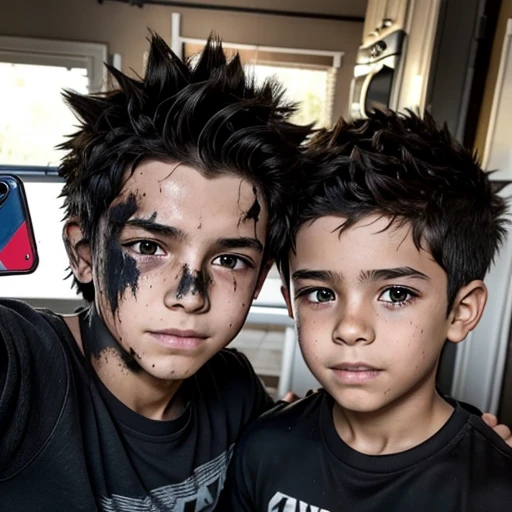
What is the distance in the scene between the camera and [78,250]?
759 mm

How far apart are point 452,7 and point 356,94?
52 centimetres

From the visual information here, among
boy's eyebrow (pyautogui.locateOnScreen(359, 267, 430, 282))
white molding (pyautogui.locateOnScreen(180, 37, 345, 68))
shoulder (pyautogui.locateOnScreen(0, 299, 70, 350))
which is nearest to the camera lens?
shoulder (pyautogui.locateOnScreen(0, 299, 70, 350))

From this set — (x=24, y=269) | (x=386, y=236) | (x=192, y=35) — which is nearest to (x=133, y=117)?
(x=24, y=269)

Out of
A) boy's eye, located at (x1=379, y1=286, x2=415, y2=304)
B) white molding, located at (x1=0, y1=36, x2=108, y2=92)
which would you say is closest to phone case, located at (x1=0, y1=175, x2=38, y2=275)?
boy's eye, located at (x1=379, y1=286, x2=415, y2=304)

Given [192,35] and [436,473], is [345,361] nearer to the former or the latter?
[436,473]

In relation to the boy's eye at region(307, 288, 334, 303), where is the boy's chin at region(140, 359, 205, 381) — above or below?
below

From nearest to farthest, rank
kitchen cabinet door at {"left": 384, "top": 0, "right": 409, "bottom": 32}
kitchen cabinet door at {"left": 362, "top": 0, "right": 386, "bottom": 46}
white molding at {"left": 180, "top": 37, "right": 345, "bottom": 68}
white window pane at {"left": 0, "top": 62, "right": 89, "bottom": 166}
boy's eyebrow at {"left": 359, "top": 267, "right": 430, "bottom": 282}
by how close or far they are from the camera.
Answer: boy's eyebrow at {"left": 359, "top": 267, "right": 430, "bottom": 282} < kitchen cabinet door at {"left": 384, "top": 0, "right": 409, "bottom": 32} < kitchen cabinet door at {"left": 362, "top": 0, "right": 386, "bottom": 46} < white window pane at {"left": 0, "top": 62, "right": 89, "bottom": 166} < white molding at {"left": 180, "top": 37, "right": 345, "bottom": 68}

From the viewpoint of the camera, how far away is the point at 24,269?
2.10 feet

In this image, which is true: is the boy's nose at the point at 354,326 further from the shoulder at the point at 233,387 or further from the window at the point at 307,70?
the window at the point at 307,70

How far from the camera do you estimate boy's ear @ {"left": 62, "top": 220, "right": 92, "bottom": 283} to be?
75 centimetres

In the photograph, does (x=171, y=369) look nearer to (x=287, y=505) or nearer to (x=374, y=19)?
(x=287, y=505)

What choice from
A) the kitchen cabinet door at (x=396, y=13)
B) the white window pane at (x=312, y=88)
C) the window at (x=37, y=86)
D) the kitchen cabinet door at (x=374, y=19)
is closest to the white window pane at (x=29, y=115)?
the window at (x=37, y=86)

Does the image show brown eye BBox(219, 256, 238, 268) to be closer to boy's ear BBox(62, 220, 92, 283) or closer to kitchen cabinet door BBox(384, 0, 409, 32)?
boy's ear BBox(62, 220, 92, 283)

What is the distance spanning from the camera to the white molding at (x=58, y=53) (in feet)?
8.71
